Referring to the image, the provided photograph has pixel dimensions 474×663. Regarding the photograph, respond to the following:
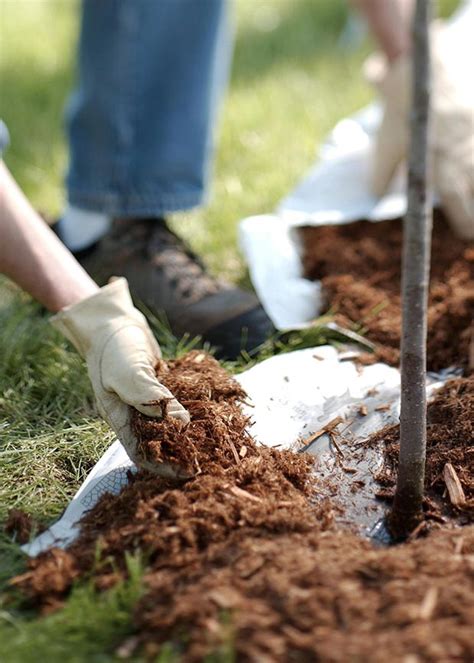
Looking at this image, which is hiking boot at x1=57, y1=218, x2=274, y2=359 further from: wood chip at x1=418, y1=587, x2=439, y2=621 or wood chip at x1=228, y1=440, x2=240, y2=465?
wood chip at x1=418, y1=587, x2=439, y2=621

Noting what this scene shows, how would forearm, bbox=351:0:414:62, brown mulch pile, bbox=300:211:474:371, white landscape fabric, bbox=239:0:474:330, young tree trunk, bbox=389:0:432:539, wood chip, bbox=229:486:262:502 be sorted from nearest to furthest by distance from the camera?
young tree trunk, bbox=389:0:432:539, wood chip, bbox=229:486:262:502, brown mulch pile, bbox=300:211:474:371, white landscape fabric, bbox=239:0:474:330, forearm, bbox=351:0:414:62

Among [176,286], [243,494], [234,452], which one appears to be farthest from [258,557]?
[176,286]

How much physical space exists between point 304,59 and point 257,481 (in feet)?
9.35

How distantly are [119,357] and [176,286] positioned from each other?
0.65 m

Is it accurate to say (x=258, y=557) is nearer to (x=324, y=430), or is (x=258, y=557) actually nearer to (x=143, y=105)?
(x=324, y=430)

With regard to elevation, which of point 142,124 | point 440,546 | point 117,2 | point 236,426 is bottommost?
point 440,546

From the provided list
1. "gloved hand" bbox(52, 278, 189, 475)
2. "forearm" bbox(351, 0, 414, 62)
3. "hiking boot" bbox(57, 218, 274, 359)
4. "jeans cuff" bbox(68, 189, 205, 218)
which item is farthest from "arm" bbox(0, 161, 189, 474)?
"forearm" bbox(351, 0, 414, 62)

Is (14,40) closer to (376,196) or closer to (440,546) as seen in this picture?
(376,196)

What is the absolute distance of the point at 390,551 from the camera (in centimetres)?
135

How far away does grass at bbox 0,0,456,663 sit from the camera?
1319 mm

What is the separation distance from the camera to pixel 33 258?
1.76 m

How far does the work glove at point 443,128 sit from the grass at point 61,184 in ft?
1.40

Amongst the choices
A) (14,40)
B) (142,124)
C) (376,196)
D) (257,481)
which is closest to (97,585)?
(257,481)

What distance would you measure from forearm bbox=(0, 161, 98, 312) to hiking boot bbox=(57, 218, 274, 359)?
42 cm
